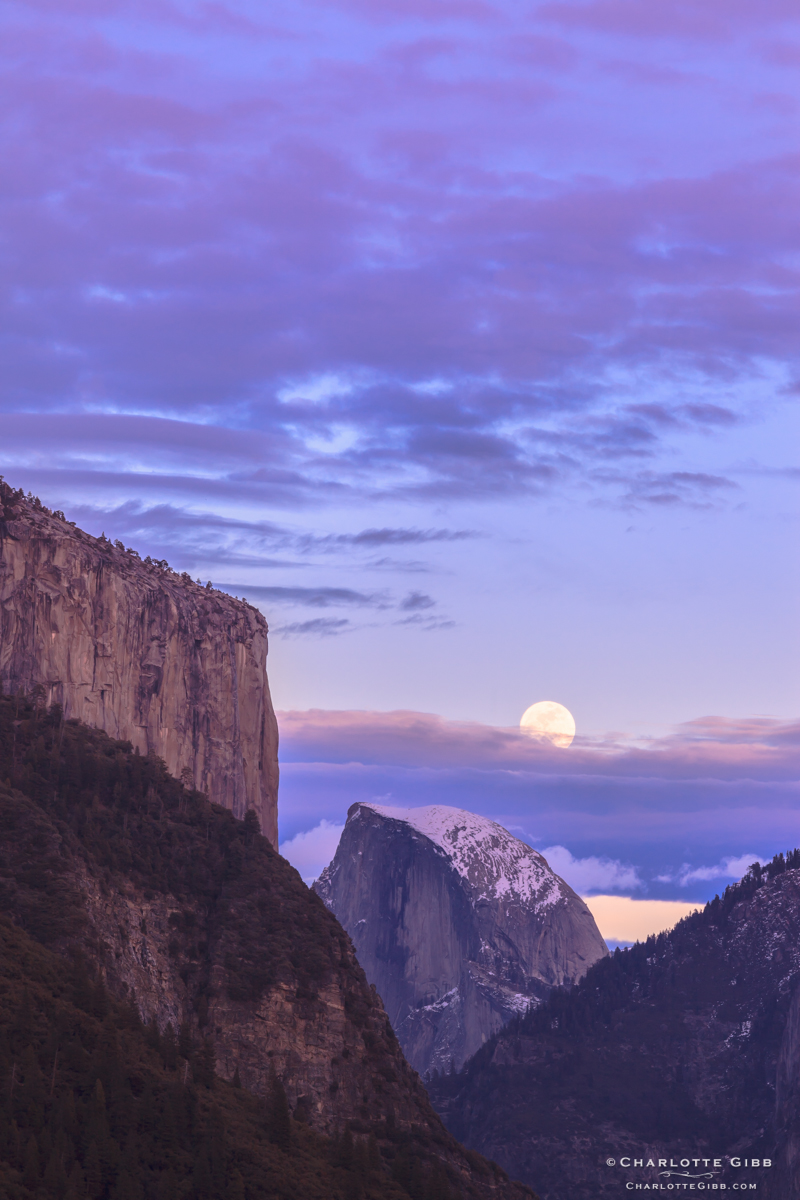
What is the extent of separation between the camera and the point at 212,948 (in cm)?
17438

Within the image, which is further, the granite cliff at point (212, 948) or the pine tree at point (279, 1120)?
the granite cliff at point (212, 948)

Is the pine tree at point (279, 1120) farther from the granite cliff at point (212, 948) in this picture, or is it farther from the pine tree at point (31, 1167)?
the pine tree at point (31, 1167)

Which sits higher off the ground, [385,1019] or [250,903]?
[250,903]

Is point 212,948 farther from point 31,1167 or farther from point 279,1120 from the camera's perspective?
point 31,1167

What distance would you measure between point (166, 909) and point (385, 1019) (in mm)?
27257

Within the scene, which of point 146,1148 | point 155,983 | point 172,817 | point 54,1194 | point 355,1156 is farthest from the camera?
point 172,817

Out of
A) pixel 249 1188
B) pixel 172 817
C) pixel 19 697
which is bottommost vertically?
pixel 249 1188

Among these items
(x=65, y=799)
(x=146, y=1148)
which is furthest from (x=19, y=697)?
(x=146, y=1148)

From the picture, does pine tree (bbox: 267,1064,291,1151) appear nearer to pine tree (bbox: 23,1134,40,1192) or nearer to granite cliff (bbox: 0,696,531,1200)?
granite cliff (bbox: 0,696,531,1200)

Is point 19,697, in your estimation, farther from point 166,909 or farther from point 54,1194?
point 54,1194

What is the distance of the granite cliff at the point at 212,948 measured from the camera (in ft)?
529

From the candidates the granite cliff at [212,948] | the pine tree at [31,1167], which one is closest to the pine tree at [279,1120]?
the granite cliff at [212,948]

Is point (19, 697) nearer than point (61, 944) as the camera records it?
No

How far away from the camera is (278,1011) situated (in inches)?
6688
